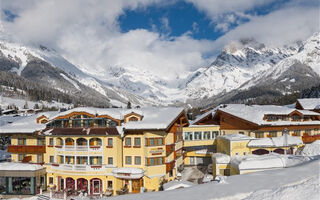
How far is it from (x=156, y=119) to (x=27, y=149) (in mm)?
19026

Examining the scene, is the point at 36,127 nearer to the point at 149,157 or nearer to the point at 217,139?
the point at 149,157

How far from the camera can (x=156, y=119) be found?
41781 millimetres

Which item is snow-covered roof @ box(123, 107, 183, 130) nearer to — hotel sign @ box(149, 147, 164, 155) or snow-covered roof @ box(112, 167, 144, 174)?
hotel sign @ box(149, 147, 164, 155)

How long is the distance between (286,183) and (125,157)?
27.0m

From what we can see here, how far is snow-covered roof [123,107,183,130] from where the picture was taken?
3944cm

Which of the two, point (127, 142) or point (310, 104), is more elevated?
point (310, 104)

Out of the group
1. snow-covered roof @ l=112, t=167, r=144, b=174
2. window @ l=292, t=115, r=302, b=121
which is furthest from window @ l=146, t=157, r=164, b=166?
window @ l=292, t=115, r=302, b=121

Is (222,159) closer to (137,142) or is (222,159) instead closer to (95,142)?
(137,142)

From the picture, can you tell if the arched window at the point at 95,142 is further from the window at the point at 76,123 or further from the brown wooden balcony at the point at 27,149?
the brown wooden balcony at the point at 27,149

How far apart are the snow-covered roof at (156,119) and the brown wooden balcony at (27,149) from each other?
13161 millimetres

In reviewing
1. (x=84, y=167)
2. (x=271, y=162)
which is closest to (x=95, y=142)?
(x=84, y=167)

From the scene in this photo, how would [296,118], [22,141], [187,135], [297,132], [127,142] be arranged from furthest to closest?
[296,118], [297,132], [187,135], [22,141], [127,142]

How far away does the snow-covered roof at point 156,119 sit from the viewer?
3944 cm

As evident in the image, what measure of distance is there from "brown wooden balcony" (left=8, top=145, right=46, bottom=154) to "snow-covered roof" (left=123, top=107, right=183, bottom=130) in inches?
518
